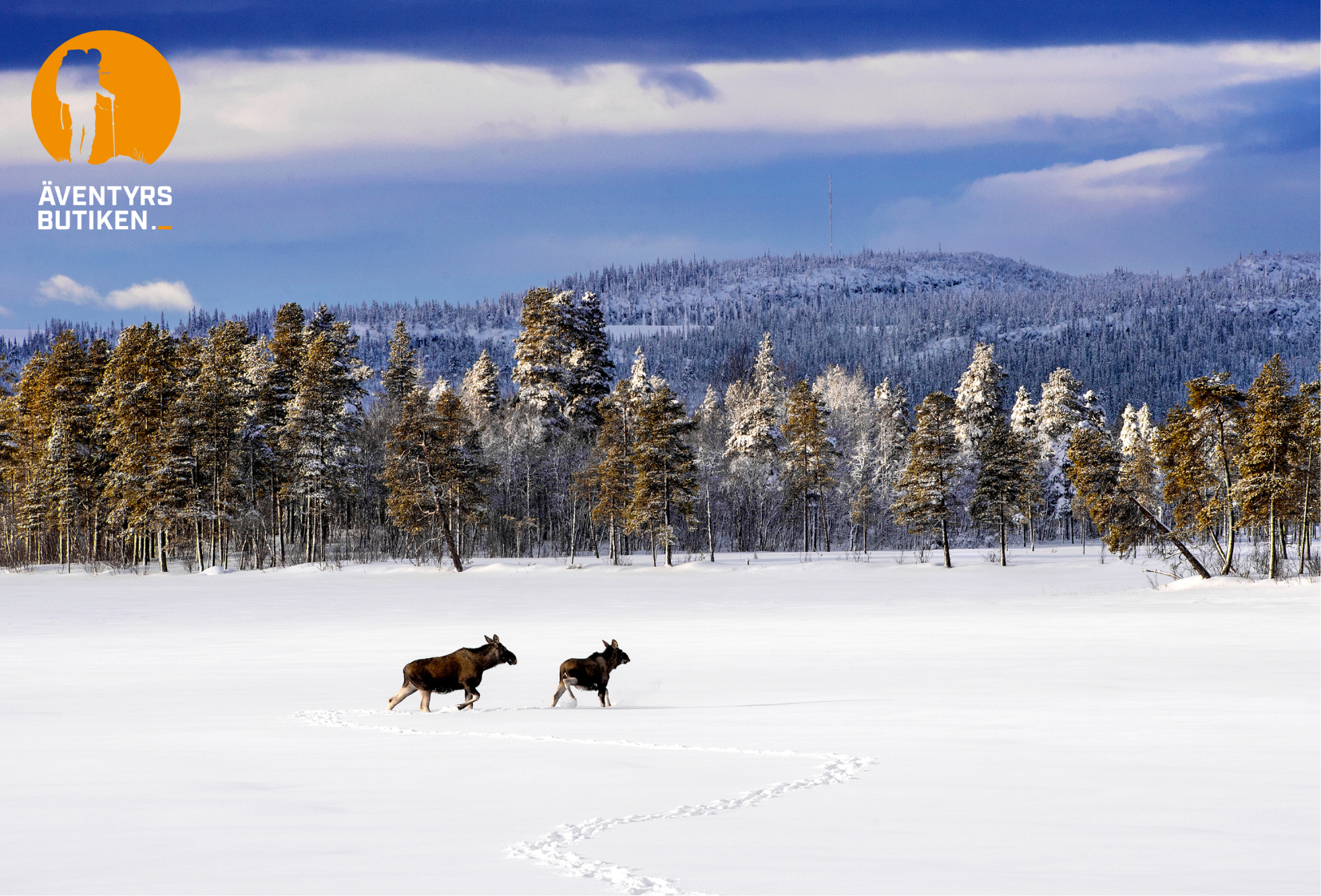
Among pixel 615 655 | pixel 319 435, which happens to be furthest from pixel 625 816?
pixel 319 435

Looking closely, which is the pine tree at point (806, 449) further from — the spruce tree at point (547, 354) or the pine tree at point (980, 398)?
the pine tree at point (980, 398)

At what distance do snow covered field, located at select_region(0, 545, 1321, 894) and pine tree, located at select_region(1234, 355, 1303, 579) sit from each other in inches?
772

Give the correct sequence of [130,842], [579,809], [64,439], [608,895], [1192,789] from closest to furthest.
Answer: [608,895]
[130,842]
[579,809]
[1192,789]
[64,439]

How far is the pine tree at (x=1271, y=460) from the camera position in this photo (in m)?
42.8

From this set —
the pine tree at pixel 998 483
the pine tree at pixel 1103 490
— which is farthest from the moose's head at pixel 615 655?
the pine tree at pixel 998 483

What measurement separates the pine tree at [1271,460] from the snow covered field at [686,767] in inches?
772

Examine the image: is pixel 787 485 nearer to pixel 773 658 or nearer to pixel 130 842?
pixel 773 658

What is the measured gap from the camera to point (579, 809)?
8086 mm

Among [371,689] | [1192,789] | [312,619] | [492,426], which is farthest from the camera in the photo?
[492,426]

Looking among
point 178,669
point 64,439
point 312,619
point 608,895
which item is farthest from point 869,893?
point 64,439

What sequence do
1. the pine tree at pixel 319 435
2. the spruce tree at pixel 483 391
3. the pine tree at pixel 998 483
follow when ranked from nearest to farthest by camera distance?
the pine tree at pixel 319 435
the pine tree at pixel 998 483
the spruce tree at pixel 483 391

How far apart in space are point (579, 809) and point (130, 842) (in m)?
2.92

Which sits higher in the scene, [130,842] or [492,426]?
[492,426]

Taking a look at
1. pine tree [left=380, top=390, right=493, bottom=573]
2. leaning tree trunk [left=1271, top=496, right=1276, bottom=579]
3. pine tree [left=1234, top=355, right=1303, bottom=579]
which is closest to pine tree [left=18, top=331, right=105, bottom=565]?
pine tree [left=380, top=390, right=493, bottom=573]
